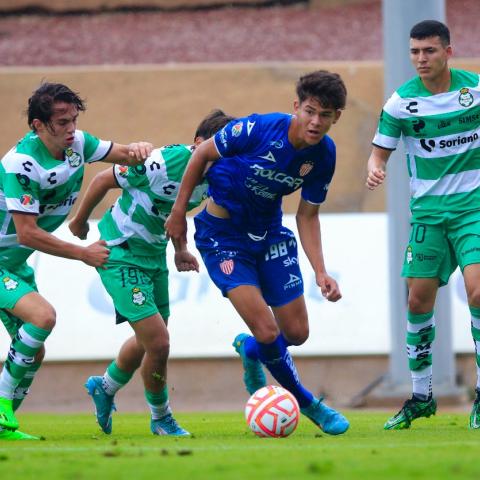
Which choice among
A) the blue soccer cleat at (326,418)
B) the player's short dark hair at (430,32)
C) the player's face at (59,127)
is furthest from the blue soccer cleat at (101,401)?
the player's short dark hair at (430,32)

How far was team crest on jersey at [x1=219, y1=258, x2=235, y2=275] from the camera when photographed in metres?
8.12

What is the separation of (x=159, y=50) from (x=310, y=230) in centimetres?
1607

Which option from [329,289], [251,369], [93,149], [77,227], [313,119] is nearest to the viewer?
[313,119]

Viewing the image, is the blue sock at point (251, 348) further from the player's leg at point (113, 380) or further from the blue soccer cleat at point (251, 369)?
the player's leg at point (113, 380)

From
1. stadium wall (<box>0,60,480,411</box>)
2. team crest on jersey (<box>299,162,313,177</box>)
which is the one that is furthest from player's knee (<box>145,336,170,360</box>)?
stadium wall (<box>0,60,480,411</box>)

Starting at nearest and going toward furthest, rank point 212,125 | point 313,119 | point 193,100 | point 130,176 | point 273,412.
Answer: point 273,412 < point 313,119 < point 212,125 < point 130,176 < point 193,100

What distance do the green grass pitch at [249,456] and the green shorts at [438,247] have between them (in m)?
1.02

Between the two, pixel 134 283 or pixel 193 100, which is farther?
pixel 193 100

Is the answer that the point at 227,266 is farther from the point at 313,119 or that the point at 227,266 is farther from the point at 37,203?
the point at 37,203

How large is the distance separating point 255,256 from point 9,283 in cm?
162

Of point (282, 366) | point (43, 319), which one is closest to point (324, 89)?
point (282, 366)

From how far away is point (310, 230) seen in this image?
8.34 meters

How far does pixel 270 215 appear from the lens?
8.27 metres

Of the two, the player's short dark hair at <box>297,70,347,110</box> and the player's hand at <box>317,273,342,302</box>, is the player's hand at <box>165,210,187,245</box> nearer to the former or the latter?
the player's hand at <box>317,273,342,302</box>
